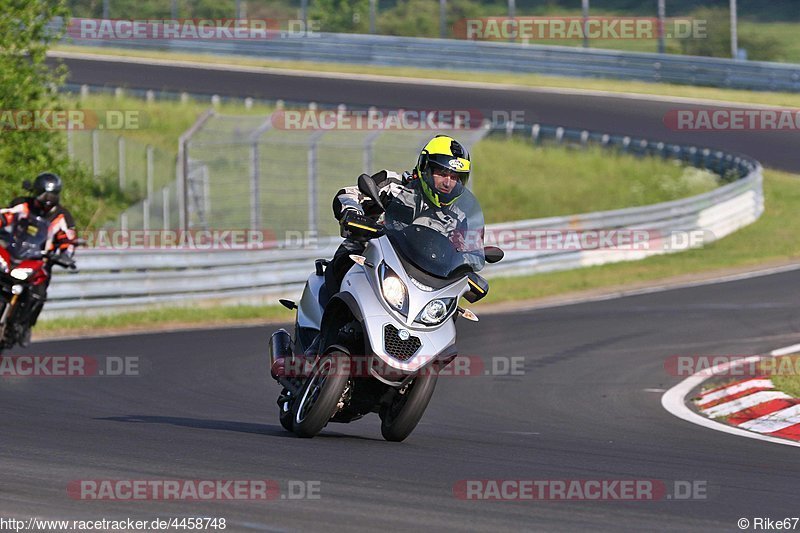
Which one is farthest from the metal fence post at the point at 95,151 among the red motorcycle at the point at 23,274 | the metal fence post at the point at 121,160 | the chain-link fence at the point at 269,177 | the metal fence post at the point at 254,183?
the red motorcycle at the point at 23,274

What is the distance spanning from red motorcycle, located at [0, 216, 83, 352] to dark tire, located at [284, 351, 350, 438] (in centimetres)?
630

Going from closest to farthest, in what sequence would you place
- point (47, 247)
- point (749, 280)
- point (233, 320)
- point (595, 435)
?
point (595, 435) < point (47, 247) < point (233, 320) < point (749, 280)

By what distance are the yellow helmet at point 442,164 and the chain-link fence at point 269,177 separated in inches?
509

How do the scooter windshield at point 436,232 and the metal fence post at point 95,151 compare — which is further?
the metal fence post at point 95,151

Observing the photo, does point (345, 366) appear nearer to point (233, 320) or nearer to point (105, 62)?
point (233, 320)

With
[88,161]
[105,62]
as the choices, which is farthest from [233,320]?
[105,62]

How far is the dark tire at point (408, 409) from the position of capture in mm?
7848

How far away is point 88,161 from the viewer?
27484 millimetres

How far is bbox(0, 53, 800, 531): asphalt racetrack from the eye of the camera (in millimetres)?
5691

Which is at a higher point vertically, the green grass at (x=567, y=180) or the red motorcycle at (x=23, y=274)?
the red motorcycle at (x=23, y=274)

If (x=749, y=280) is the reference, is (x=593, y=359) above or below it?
above

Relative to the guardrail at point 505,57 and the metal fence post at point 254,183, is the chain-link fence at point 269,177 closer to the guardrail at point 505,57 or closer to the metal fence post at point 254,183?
the metal fence post at point 254,183

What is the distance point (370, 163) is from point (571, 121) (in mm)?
14793

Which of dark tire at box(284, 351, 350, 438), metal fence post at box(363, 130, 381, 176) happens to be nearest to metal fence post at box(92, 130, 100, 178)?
metal fence post at box(363, 130, 381, 176)
